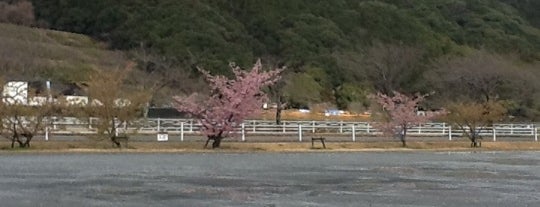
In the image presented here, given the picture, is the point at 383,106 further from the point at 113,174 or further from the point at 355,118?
the point at 113,174

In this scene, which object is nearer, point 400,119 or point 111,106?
point 111,106

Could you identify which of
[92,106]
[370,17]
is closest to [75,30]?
[370,17]

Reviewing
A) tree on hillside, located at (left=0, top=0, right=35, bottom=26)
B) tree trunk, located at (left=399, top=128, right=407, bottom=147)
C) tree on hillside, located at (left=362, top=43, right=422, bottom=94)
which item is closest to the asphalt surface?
tree trunk, located at (left=399, top=128, right=407, bottom=147)

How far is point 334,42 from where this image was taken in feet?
321

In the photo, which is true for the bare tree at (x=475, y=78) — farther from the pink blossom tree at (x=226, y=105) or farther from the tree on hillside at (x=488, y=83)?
the pink blossom tree at (x=226, y=105)

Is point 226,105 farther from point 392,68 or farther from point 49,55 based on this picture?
point 49,55

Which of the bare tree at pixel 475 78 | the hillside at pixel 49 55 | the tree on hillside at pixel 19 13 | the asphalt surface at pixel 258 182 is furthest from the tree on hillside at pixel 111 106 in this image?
the tree on hillside at pixel 19 13

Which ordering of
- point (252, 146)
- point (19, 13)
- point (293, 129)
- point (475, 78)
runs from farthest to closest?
point (19, 13) → point (475, 78) → point (293, 129) → point (252, 146)

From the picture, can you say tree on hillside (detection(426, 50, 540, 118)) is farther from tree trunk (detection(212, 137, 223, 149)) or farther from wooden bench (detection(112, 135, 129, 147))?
wooden bench (detection(112, 135, 129, 147))

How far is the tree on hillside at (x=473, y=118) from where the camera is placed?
4941cm

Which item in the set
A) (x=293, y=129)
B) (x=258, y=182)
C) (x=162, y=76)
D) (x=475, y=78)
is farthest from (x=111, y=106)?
(x=475, y=78)

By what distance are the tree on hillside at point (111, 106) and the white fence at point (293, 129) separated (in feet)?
Answer: 1.41

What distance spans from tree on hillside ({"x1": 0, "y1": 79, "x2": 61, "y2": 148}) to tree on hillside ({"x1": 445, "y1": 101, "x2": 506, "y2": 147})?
21727mm

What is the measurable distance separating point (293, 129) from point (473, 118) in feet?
31.2
